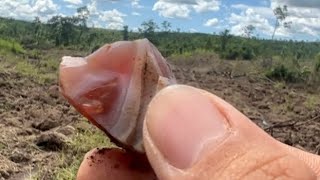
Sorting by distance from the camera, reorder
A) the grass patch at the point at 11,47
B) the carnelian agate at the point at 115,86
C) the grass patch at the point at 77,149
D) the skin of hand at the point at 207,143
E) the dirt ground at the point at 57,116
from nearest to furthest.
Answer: the skin of hand at the point at 207,143
the carnelian agate at the point at 115,86
the grass patch at the point at 77,149
the dirt ground at the point at 57,116
the grass patch at the point at 11,47

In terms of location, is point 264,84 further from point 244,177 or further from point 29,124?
point 244,177

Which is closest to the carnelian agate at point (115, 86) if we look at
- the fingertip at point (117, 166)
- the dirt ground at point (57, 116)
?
the fingertip at point (117, 166)

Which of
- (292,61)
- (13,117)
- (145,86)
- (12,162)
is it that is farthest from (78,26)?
(145,86)

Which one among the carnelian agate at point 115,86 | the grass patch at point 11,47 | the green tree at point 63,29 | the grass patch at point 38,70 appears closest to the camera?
the carnelian agate at point 115,86

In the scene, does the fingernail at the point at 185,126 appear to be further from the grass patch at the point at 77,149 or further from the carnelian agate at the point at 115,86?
the grass patch at the point at 77,149

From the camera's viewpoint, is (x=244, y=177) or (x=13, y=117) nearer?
(x=244, y=177)

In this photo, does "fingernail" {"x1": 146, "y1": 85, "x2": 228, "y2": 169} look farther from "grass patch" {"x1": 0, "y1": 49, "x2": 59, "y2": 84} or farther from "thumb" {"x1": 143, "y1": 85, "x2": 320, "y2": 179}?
"grass patch" {"x1": 0, "y1": 49, "x2": 59, "y2": 84}

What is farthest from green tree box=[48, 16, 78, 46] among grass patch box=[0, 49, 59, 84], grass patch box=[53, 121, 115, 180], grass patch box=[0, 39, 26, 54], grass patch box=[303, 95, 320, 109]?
grass patch box=[53, 121, 115, 180]

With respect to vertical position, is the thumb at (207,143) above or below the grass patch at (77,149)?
above
